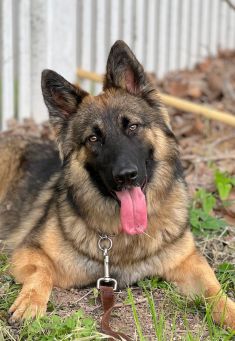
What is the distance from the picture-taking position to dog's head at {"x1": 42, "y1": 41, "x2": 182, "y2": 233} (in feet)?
12.8

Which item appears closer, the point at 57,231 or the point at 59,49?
the point at 57,231

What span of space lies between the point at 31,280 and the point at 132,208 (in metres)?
0.73

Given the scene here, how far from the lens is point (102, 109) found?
4148 millimetres

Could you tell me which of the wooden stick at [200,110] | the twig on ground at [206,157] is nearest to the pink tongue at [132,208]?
the twig on ground at [206,157]

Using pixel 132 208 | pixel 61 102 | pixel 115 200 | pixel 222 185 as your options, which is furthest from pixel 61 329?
pixel 222 185

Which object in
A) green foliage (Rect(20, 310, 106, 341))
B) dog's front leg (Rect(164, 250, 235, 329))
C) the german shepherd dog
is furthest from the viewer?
the german shepherd dog

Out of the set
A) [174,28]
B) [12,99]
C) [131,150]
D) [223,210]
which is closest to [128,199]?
[131,150]

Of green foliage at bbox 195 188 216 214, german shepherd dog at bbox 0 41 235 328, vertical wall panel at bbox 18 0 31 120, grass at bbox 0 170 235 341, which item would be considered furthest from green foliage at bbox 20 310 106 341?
vertical wall panel at bbox 18 0 31 120

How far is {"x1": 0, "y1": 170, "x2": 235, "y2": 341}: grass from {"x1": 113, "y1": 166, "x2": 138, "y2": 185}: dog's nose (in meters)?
0.62

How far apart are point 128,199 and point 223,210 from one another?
1.54 m

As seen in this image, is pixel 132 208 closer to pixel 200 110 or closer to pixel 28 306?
pixel 28 306

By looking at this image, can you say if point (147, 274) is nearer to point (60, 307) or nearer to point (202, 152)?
point (60, 307)

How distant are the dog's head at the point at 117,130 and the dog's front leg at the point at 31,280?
1.85 ft

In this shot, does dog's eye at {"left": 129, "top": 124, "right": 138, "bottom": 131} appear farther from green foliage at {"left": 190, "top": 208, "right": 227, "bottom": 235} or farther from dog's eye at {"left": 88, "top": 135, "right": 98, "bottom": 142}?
green foliage at {"left": 190, "top": 208, "right": 227, "bottom": 235}
